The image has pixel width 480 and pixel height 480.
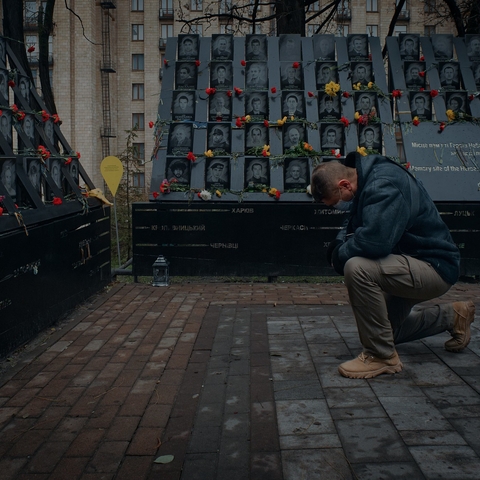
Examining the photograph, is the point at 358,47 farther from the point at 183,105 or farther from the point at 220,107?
the point at 183,105

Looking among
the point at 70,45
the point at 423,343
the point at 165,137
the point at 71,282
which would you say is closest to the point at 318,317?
the point at 423,343

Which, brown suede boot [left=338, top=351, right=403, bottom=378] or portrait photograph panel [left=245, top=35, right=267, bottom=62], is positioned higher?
portrait photograph panel [left=245, top=35, right=267, bottom=62]

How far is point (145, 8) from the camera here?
1973 inches

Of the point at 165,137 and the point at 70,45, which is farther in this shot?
A: the point at 70,45

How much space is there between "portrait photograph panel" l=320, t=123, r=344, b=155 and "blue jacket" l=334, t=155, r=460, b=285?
5.48 m

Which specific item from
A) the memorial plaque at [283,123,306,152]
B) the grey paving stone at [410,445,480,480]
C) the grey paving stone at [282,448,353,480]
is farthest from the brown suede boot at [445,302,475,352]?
the memorial plaque at [283,123,306,152]

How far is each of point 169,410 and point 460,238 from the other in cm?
665

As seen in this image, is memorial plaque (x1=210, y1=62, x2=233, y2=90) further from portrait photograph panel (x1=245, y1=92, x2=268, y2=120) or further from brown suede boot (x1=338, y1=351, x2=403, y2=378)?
brown suede boot (x1=338, y1=351, x2=403, y2=378)

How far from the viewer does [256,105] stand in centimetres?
1061

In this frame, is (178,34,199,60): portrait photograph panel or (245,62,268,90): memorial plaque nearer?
(245,62,268,90): memorial plaque

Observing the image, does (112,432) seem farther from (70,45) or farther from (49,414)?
(70,45)

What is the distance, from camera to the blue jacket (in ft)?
14.8

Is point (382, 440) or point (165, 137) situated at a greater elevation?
point (165, 137)

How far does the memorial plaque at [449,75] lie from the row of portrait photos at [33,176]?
233 inches
